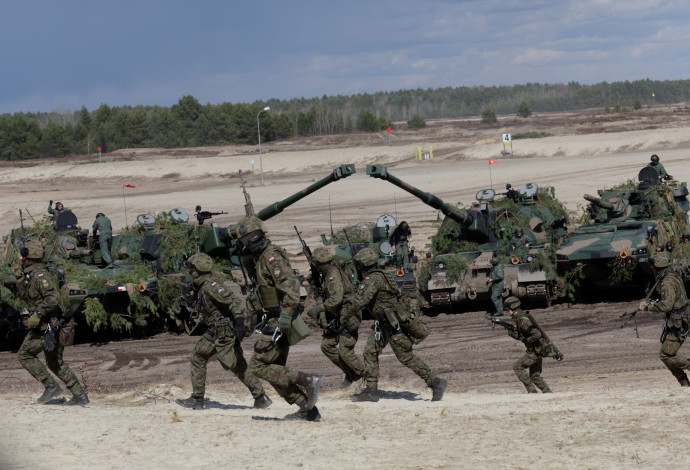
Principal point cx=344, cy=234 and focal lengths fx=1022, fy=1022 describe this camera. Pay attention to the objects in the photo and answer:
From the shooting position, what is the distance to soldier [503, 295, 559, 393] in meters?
11.8

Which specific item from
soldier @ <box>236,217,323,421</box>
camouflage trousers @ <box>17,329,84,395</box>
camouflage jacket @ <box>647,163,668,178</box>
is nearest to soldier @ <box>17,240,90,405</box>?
camouflage trousers @ <box>17,329,84,395</box>

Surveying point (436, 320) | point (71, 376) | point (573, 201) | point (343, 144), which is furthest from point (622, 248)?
Answer: point (343, 144)

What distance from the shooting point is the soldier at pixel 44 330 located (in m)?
10.6

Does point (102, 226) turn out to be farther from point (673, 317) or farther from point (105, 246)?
point (673, 317)

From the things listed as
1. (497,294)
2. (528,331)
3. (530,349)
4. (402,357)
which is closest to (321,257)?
(402,357)

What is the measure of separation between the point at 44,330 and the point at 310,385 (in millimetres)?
3177

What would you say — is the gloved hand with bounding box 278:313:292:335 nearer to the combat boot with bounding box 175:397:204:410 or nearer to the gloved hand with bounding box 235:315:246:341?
the gloved hand with bounding box 235:315:246:341

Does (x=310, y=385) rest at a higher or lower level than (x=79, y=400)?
higher

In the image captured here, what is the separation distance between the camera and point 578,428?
8.46 m

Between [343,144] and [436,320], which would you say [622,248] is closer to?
[436,320]

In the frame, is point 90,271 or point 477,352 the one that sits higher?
point 90,271

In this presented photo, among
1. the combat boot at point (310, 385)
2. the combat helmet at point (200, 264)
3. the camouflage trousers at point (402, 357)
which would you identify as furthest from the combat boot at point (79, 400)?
the camouflage trousers at point (402, 357)

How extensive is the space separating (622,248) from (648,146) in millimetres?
33818

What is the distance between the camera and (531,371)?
12.0m
